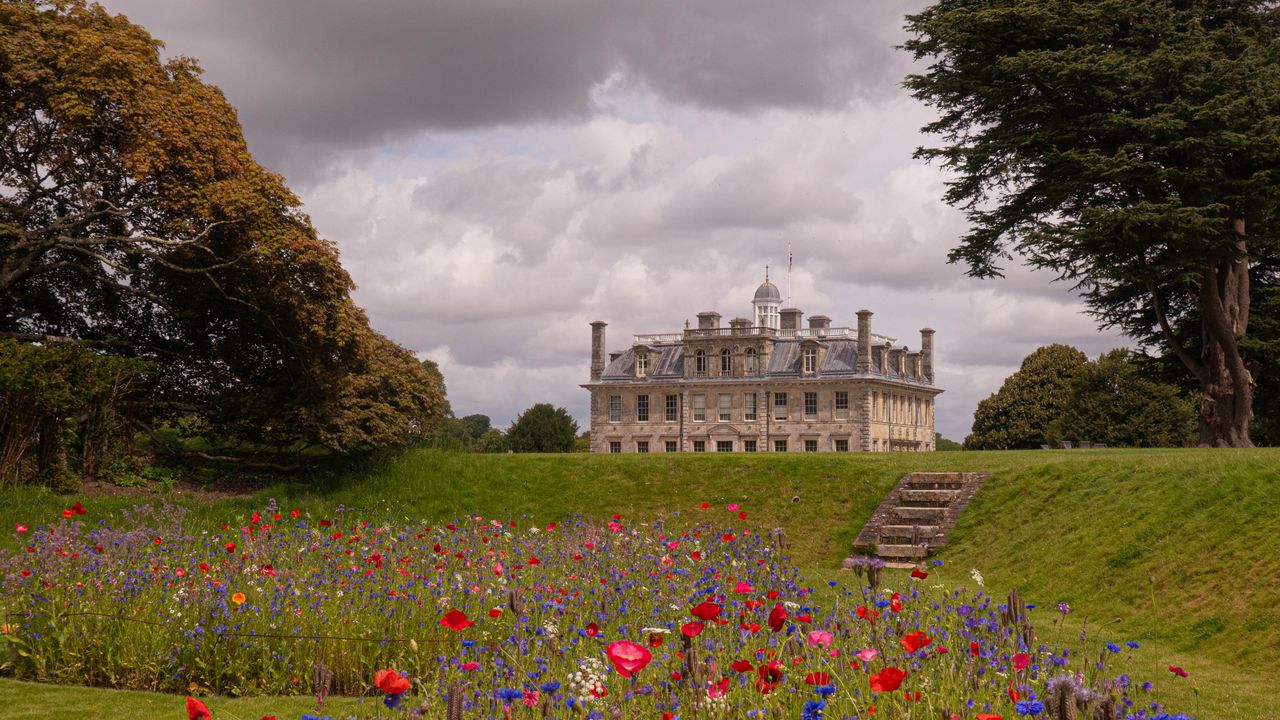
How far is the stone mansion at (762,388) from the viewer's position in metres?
60.1

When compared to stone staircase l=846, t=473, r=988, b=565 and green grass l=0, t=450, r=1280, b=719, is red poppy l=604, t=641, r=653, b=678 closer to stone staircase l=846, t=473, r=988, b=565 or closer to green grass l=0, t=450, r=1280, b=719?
green grass l=0, t=450, r=1280, b=719

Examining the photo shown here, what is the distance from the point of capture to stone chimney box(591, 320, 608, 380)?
66000 millimetres

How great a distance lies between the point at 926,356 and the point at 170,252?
55251mm

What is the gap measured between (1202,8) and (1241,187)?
15.6 feet

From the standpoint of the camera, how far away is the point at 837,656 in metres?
6.34

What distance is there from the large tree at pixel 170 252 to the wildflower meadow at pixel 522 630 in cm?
1040

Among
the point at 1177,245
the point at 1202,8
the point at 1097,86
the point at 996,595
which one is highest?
the point at 1202,8

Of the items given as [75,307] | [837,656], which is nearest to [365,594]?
[837,656]

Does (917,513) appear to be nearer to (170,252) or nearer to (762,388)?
(170,252)

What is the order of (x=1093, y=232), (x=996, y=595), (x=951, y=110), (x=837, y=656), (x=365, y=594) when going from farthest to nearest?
(x=951, y=110), (x=1093, y=232), (x=996, y=595), (x=365, y=594), (x=837, y=656)

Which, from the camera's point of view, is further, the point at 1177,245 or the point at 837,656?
the point at 1177,245

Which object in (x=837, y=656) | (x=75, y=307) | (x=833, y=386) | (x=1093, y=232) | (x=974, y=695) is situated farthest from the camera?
(x=833, y=386)

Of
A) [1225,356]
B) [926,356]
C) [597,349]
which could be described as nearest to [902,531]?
[1225,356]

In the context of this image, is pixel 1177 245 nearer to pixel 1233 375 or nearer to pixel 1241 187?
pixel 1241 187
